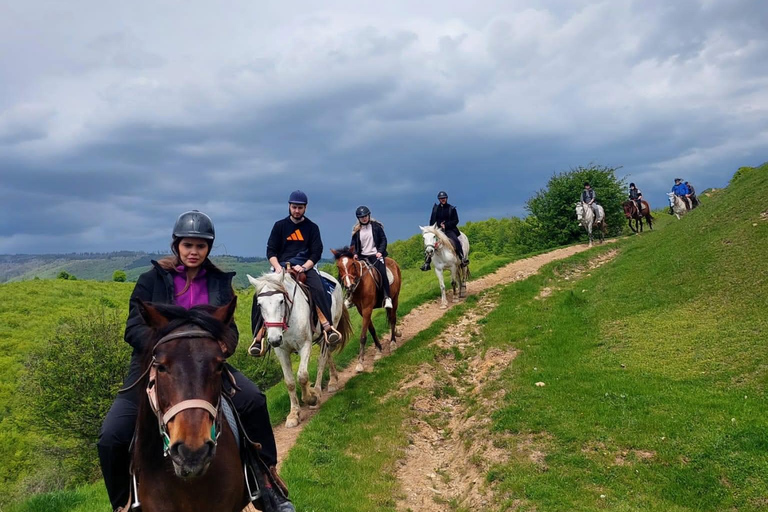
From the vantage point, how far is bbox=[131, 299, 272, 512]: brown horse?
2592mm

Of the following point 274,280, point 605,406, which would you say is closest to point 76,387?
point 274,280

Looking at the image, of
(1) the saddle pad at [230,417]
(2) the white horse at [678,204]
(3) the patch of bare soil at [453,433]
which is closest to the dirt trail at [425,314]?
(3) the patch of bare soil at [453,433]

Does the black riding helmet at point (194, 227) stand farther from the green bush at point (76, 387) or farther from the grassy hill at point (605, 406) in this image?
the green bush at point (76, 387)

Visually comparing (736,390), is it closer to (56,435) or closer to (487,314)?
(487,314)

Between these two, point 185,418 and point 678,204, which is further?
point 678,204

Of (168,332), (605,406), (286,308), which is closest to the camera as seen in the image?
(168,332)

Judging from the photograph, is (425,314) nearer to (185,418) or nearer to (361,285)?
(361,285)

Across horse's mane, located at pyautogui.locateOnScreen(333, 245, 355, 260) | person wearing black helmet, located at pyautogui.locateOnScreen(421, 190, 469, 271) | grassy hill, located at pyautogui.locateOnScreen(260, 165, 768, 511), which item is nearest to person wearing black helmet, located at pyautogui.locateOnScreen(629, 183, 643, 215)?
grassy hill, located at pyautogui.locateOnScreen(260, 165, 768, 511)

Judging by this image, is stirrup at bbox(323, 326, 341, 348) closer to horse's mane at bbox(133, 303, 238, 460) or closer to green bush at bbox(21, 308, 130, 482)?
horse's mane at bbox(133, 303, 238, 460)

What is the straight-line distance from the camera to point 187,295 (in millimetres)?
4164

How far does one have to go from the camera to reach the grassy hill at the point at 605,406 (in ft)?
20.3

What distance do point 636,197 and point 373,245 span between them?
28.0 metres

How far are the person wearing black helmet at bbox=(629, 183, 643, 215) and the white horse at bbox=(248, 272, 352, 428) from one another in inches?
1143

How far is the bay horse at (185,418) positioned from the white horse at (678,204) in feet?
122
